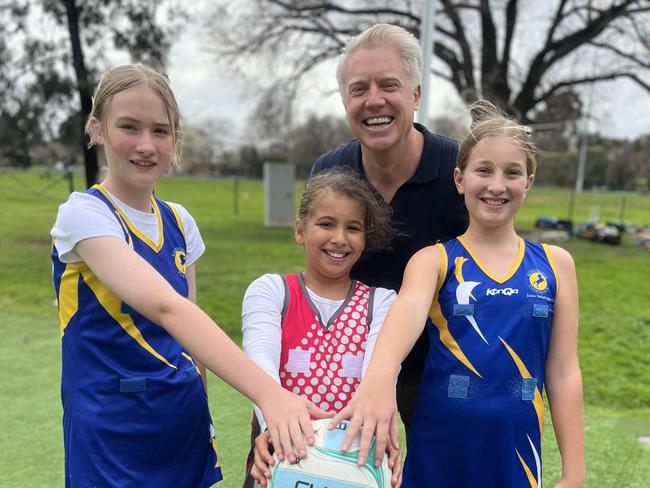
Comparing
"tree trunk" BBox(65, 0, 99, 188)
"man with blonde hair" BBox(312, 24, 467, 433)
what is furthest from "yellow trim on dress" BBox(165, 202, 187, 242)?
"tree trunk" BBox(65, 0, 99, 188)

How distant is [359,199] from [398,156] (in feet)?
1.38

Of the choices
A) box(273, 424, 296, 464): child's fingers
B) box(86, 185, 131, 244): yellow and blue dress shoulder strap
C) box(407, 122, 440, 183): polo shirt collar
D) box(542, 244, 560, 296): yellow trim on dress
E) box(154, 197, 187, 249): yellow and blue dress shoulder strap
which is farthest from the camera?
box(407, 122, 440, 183): polo shirt collar

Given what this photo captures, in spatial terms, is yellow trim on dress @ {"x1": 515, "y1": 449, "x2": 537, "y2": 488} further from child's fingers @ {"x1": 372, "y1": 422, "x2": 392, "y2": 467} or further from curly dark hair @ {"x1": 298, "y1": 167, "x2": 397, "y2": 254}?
curly dark hair @ {"x1": 298, "y1": 167, "x2": 397, "y2": 254}

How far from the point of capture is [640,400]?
4.73 meters

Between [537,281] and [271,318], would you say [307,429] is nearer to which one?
[271,318]

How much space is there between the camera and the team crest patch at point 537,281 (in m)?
1.69

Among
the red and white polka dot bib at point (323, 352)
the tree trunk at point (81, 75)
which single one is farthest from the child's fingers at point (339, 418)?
the tree trunk at point (81, 75)

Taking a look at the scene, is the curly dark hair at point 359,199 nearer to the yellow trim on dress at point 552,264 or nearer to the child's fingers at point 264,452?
the yellow trim on dress at point 552,264

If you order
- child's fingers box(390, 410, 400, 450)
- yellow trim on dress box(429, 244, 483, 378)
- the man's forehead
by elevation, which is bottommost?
child's fingers box(390, 410, 400, 450)

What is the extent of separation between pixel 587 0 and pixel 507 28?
2162 mm

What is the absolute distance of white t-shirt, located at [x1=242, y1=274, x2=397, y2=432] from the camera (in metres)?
1.57

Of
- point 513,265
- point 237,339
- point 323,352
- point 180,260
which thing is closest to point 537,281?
point 513,265

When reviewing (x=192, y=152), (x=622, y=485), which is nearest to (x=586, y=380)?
(x=622, y=485)

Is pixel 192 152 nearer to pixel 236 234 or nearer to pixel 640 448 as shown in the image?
pixel 236 234
